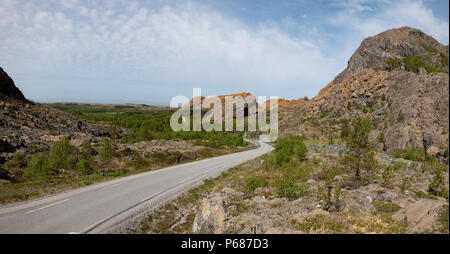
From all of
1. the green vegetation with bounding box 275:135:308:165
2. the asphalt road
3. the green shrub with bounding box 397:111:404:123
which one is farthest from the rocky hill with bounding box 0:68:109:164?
the green shrub with bounding box 397:111:404:123

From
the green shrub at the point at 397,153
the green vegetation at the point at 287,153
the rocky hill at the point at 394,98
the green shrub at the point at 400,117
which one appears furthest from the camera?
the green shrub at the point at 400,117

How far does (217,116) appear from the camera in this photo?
136250mm

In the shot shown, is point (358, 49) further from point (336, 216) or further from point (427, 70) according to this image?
point (336, 216)

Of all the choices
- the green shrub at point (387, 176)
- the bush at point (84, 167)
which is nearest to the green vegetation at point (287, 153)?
the green shrub at point (387, 176)

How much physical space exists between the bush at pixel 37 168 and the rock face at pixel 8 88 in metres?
32.8

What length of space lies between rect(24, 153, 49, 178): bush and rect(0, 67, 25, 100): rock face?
108 feet

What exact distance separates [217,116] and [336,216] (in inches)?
5071

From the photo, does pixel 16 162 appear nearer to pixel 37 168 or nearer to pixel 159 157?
pixel 37 168

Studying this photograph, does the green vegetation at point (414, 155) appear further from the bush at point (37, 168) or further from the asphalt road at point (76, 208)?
the bush at point (37, 168)

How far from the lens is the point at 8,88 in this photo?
42.6 metres

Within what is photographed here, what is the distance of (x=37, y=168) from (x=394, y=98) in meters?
55.8

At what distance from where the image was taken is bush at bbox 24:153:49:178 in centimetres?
1856

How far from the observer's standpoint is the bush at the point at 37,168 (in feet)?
60.9
